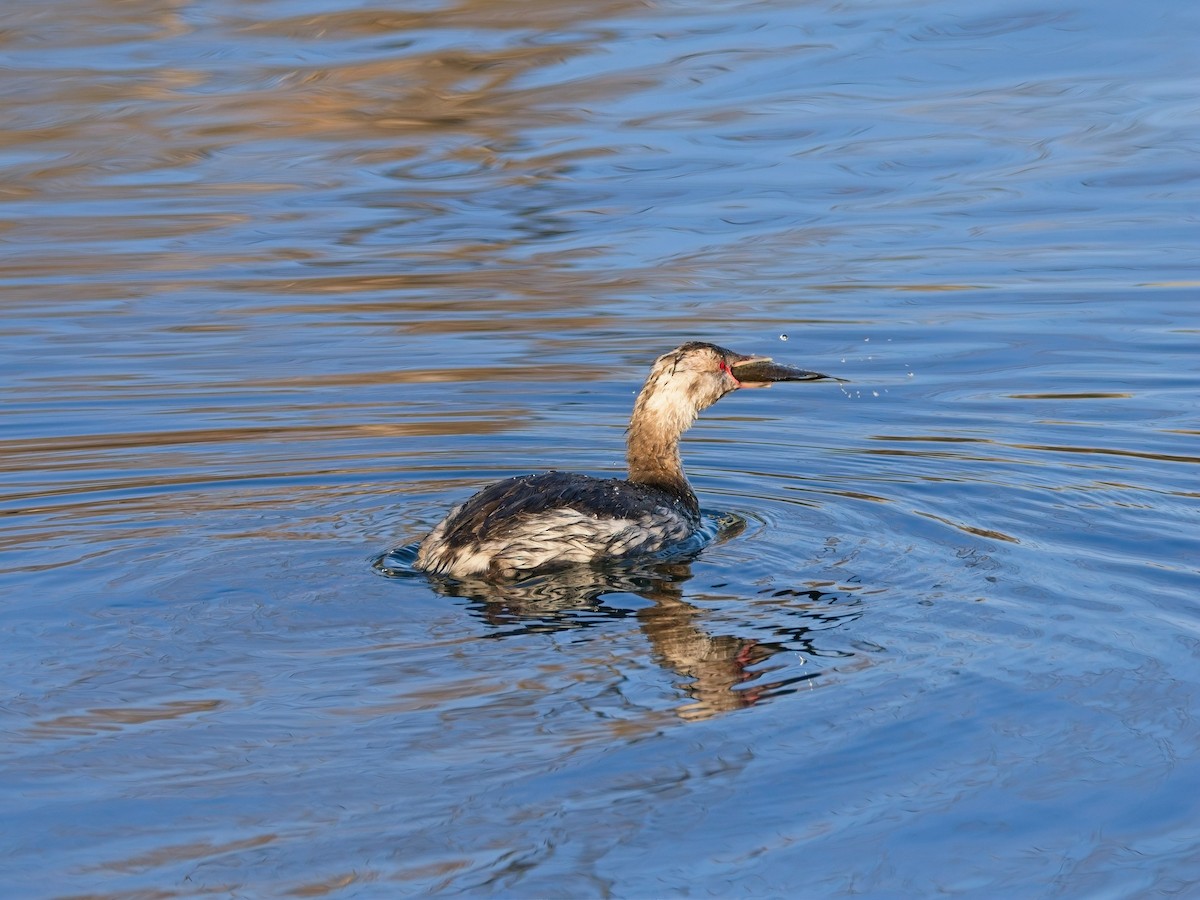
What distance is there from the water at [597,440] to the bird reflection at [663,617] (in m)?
0.03

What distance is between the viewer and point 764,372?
8188mm

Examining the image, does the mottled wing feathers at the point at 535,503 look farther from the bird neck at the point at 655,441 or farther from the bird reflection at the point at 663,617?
the bird neck at the point at 655,441

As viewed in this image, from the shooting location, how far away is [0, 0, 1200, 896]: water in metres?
4.73

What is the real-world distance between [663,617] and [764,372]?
2.13 m

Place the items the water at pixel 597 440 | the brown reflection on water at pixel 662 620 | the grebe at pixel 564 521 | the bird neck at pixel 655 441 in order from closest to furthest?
the water at pixel 597 440 → the brown reflection on water at pixel 662 620 → the grebe at pixel 564 521 → the bird neck at pixel 655 441

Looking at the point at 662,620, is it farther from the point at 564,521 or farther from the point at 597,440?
the point at 597,440

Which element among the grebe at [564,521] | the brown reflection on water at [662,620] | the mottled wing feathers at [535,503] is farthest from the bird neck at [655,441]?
the brown reflection on water at [662,620]

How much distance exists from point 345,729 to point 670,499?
2.71m

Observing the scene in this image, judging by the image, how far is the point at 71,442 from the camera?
9.09 m

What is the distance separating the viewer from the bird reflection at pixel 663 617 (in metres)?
5.56

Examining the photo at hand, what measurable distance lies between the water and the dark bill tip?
482mm

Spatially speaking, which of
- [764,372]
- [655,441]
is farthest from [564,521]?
[764,372]

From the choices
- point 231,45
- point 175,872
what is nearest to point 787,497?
point 175,872

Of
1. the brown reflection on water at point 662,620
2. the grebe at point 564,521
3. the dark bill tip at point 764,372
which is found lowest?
the brown reflection on water at point 662,620
